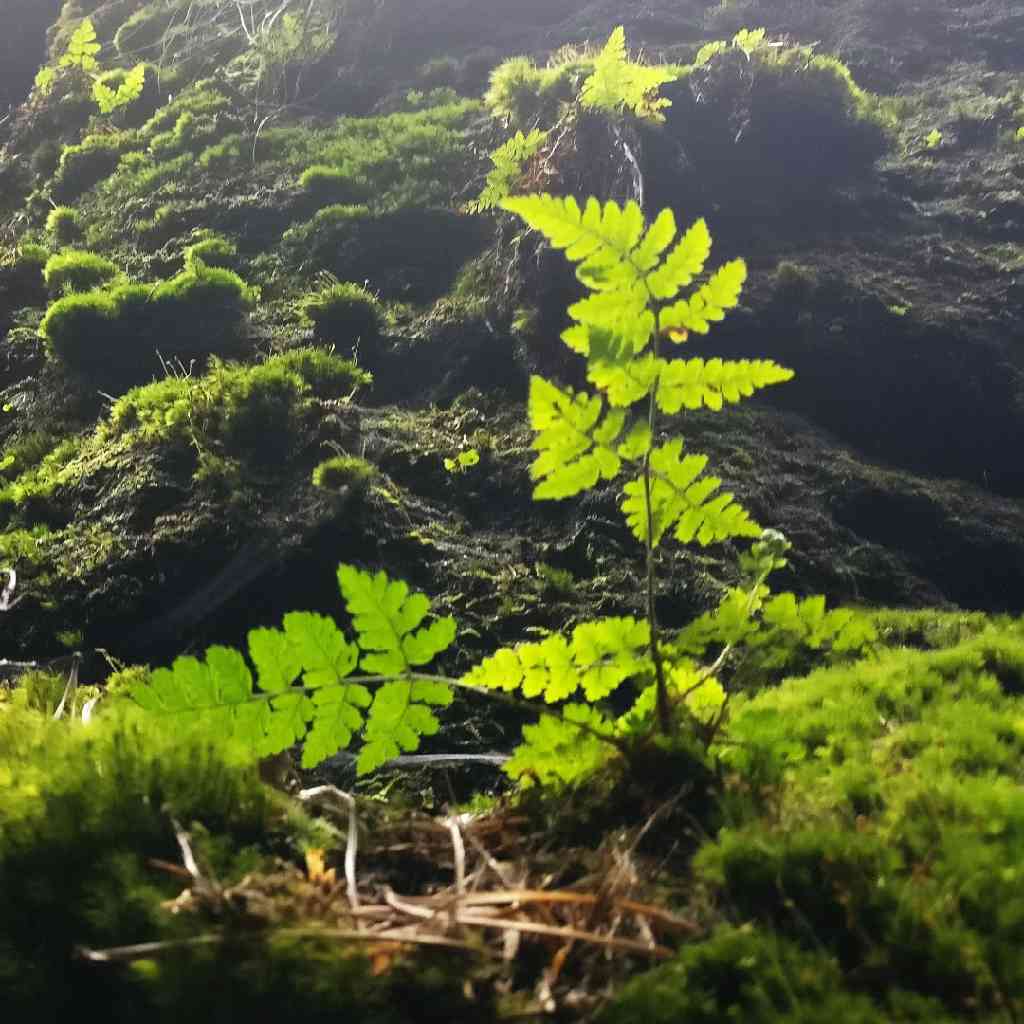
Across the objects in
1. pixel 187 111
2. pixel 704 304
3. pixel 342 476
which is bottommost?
pixel 342 476

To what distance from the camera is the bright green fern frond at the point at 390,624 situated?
71.5 inches

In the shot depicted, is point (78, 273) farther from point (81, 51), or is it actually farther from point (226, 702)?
point (226, 702)

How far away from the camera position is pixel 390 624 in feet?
6.07

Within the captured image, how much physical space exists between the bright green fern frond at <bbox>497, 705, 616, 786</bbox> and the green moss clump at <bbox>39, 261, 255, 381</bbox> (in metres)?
4.43

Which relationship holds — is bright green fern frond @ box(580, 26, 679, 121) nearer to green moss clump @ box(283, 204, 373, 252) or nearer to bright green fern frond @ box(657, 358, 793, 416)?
green moss clump @ box(283, 204, 373, 252)

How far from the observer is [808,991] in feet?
4.57

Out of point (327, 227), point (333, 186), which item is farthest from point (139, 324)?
point (333, 186)

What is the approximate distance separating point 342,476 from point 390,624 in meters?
2.53

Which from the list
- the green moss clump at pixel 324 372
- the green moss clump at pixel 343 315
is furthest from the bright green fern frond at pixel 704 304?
the green moss clump at pixel 343 315

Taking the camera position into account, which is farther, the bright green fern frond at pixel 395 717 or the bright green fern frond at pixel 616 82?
the bright green fern frond at pixel 616 82

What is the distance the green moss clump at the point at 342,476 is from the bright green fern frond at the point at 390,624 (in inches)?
96.4

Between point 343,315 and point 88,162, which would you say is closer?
point 343,315

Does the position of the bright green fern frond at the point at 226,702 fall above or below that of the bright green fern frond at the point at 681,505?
below

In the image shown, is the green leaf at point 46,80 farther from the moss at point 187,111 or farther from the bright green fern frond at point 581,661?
the bright green fern frond at point 581,661
